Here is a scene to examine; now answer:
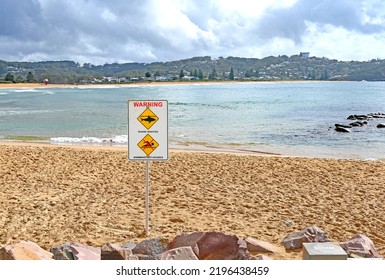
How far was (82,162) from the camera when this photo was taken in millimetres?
11141

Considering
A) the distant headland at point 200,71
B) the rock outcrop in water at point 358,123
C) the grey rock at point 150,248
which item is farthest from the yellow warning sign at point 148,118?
the distant headland at point 200,71

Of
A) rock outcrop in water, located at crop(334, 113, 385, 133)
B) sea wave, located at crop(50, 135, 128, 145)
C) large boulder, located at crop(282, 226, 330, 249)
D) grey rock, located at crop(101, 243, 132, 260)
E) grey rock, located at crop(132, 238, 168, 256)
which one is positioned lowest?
sea wave, located at crop(50, 135, 128, 145)

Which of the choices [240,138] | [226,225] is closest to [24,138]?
[240,138]

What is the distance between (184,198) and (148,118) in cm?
303

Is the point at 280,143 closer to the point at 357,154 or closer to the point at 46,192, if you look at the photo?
the point at 357,154

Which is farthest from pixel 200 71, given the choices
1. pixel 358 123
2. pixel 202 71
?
pixel 358 123

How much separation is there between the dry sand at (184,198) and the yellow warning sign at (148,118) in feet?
4.99

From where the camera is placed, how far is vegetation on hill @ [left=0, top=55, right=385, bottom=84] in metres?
133

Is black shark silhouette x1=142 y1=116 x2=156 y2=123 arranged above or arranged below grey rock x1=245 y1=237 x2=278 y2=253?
above

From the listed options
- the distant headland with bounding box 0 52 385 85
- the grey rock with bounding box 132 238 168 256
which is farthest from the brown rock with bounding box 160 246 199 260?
the distant headland with bounding box 0 52 385 85

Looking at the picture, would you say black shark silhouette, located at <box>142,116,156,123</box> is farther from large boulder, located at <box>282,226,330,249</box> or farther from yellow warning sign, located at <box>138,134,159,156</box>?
large boulder, located at <box>282,226,330,249</box>

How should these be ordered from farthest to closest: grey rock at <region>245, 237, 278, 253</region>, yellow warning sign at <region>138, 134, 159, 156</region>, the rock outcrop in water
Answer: the rock outcrop in water → yellow warning sign at <region>138, 134, 159, 156</region> → grey rock at <region>245, 237, 278, 253</region>

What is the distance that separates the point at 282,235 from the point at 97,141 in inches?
536

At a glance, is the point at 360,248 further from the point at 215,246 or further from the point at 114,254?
the point at 114,254
